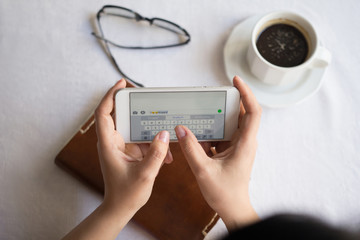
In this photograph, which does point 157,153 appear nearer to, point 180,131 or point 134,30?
point 180,131

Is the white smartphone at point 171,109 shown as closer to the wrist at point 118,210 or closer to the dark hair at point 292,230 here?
the wrist at point 118,210

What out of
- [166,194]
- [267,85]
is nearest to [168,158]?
[166,194]

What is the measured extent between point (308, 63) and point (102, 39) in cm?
32

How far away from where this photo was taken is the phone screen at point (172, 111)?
1.38 feet

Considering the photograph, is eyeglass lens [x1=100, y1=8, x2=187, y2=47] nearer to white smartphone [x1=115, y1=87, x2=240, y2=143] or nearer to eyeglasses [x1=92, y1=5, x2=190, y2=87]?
eyeglasses [x1=92, y1=5, x2=190, y2=87]

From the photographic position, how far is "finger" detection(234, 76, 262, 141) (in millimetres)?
396

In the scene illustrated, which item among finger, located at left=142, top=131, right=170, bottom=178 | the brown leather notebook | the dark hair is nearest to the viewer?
the dark hair

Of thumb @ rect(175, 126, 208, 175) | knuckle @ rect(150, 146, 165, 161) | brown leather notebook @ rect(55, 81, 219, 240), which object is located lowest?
brown leather notebook @ rect(55, 81, 219, 240)

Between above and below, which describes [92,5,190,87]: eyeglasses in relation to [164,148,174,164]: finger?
above

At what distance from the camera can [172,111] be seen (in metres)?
0.42

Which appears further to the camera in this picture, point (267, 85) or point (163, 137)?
point (267, 85)

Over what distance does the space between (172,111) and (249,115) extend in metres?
0.10

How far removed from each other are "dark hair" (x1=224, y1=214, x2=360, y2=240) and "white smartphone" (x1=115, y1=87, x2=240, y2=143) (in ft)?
0.64

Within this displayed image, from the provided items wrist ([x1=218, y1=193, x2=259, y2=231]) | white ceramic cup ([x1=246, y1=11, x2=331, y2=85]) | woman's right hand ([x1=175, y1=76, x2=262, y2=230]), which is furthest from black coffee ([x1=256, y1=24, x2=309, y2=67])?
wrist ([x1=218, y1=193, x2=259, y2=231])
